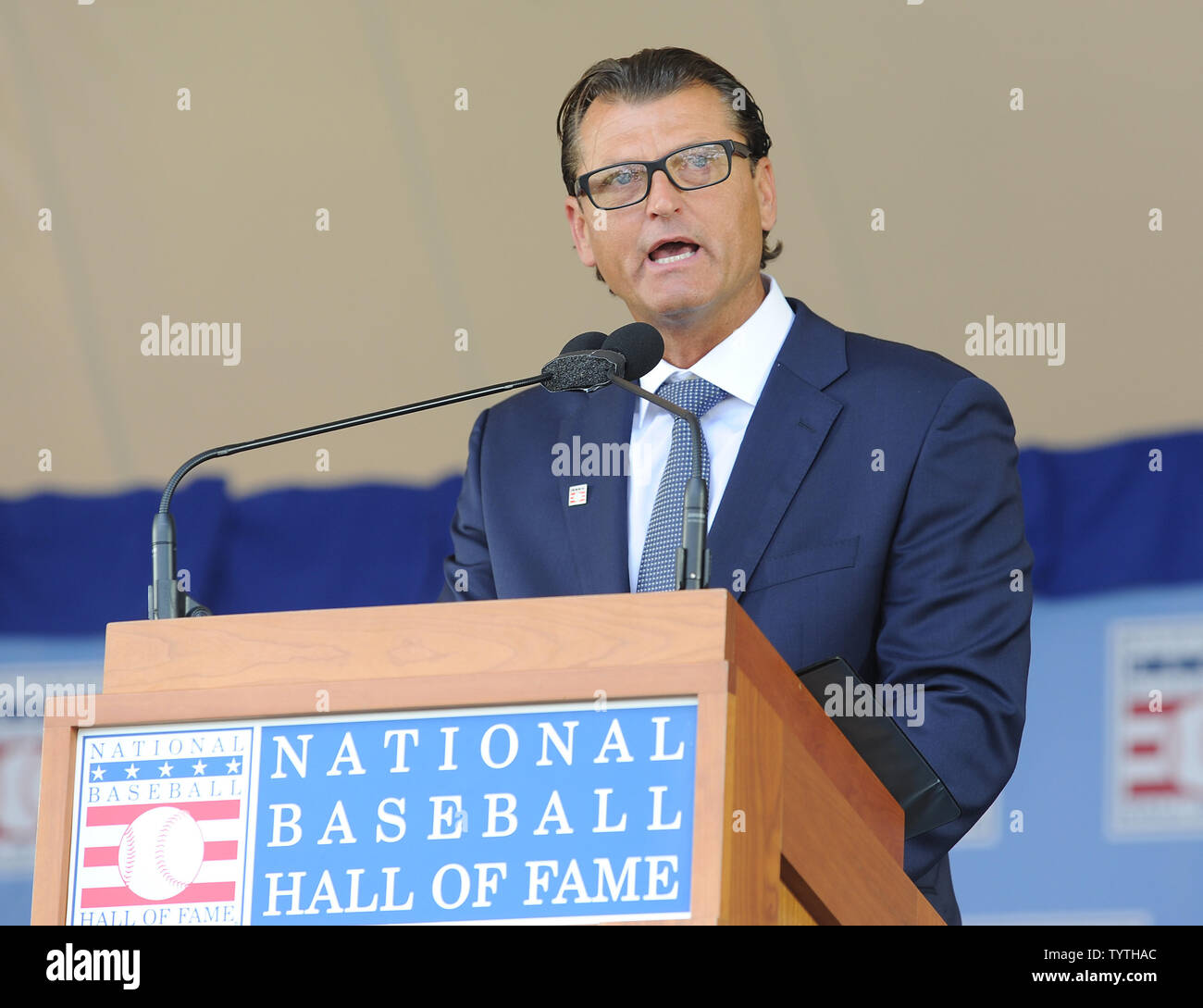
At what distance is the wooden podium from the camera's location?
4.77 feet

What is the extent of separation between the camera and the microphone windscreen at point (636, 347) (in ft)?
6.51

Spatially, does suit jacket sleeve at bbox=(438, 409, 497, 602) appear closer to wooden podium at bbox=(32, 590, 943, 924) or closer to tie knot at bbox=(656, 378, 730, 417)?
tie knot at bbox=(656, 378, 730, 417)

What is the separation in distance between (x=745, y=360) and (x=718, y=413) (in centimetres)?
11

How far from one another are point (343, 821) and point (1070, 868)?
7.58ft

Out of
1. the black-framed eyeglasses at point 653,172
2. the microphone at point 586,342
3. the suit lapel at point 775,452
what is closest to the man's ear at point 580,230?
the black-framed eyeglasses at point 653,172

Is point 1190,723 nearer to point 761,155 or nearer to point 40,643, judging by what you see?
point 761,155

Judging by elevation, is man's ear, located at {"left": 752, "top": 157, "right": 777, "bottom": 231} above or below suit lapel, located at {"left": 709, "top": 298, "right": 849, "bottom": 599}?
above

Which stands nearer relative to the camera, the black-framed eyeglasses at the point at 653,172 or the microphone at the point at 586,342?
the microphone at the point at 586,342

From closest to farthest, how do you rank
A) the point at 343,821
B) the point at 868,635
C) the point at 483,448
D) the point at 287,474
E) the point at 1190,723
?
the point at 343,821 → the point at 868,635 → the point at 483,448 → the point at 1190,723 → the point at 287,474

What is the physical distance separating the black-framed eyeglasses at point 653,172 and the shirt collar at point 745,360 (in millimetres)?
213

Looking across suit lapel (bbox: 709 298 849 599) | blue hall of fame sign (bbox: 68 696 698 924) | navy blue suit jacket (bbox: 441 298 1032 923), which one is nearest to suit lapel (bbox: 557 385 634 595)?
navy blue suit jacket (bbox: 441 298 1032 923)

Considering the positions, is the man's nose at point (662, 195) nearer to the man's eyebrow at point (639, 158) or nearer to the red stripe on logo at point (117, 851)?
the man's eyebrow at point (639, 158)

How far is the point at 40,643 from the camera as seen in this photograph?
4.02 metres
